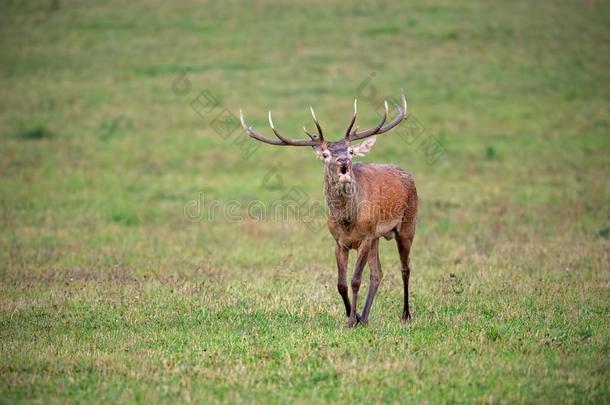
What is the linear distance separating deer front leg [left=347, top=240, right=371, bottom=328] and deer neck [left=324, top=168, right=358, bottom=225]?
1.08 ft

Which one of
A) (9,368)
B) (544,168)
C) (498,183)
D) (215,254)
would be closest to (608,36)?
(544,168)

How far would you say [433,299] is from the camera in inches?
431

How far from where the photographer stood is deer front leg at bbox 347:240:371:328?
9484 millimetres

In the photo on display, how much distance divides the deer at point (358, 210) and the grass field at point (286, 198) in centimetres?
55

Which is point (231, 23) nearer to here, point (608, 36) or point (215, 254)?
point (608, 36)

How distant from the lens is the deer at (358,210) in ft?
31.7

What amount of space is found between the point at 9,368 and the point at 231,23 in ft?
98.3

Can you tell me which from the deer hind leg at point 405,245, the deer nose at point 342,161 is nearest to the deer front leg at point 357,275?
the deer hind leg at point 405,245

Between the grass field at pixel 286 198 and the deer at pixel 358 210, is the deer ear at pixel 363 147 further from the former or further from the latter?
the grass field at pixel 286 198

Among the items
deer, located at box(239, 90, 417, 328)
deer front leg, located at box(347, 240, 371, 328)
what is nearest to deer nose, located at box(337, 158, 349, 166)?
deer, located at box(239, 90, 417, 328)

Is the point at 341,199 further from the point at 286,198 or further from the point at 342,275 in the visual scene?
the point at 286,198

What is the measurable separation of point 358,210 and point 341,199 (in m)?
0.26

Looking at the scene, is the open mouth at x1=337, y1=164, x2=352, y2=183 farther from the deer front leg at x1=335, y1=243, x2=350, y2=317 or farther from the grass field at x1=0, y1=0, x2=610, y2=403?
the grass field at x1=0, y1=0, x2=610, y2=403

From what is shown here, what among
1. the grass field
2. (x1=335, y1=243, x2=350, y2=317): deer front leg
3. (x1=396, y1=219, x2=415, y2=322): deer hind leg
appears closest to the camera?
the grass field
